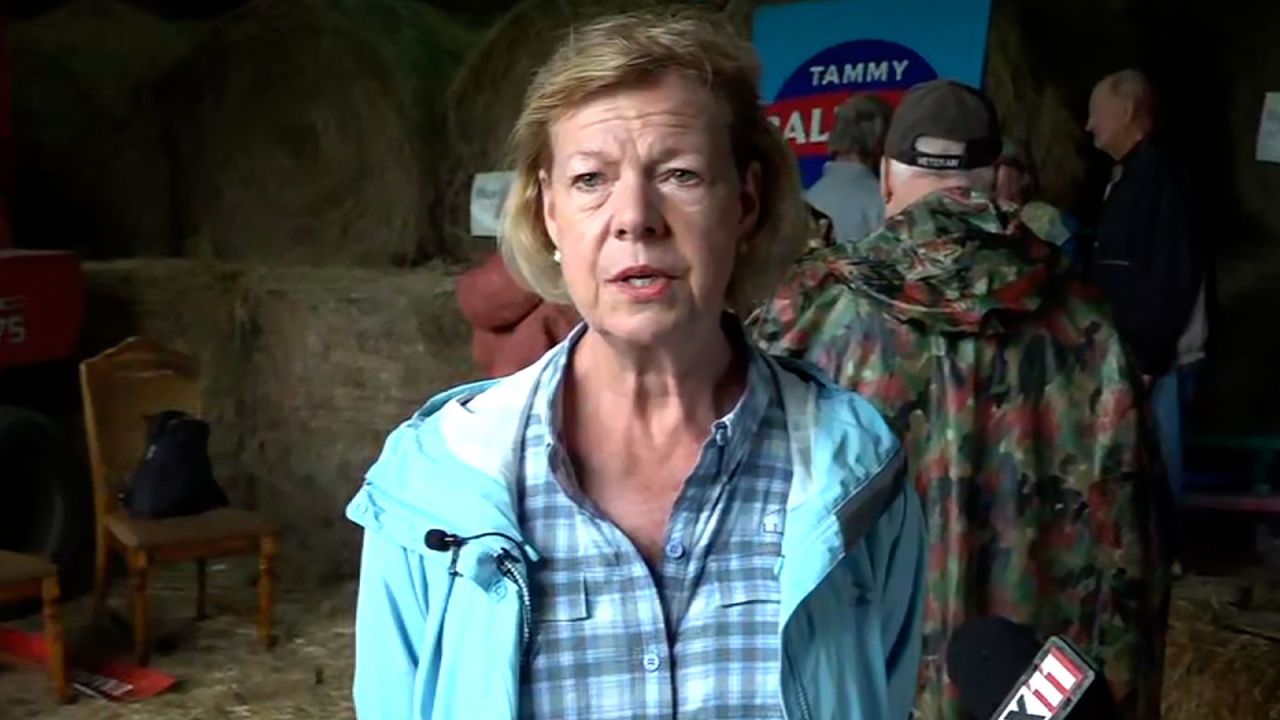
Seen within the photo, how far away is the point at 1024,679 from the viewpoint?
39.7 inches

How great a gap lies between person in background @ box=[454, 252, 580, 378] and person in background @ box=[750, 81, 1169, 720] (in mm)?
1293

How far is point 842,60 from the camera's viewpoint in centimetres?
459

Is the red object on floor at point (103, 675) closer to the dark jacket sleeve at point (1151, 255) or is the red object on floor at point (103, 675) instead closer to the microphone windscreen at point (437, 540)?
the dark jacket sleeve at point (1151, 255)

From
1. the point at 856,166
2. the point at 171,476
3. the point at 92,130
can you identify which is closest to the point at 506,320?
the point at 856,166

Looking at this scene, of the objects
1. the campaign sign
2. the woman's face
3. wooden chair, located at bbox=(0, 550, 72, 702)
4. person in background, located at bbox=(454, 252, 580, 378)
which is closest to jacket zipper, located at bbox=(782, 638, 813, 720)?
the woman's face

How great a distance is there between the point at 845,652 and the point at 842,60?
11.8ft

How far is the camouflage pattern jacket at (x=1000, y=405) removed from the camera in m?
1.96

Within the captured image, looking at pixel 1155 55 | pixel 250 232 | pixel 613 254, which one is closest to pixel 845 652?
pixel 613 254

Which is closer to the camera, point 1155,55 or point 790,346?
point 790,346

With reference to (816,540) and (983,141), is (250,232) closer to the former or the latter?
(983,141)

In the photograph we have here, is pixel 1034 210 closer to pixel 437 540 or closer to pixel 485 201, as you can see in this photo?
pixel 485 201

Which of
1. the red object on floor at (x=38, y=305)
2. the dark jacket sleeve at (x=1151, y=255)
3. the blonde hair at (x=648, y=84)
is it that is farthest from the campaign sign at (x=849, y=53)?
the blonde hair at (x=648, y=84)

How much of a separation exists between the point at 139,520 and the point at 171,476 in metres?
0.14

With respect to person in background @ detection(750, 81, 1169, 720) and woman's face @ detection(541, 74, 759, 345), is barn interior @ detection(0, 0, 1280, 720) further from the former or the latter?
woman's face @ detection(541, 74, 759, 345)
